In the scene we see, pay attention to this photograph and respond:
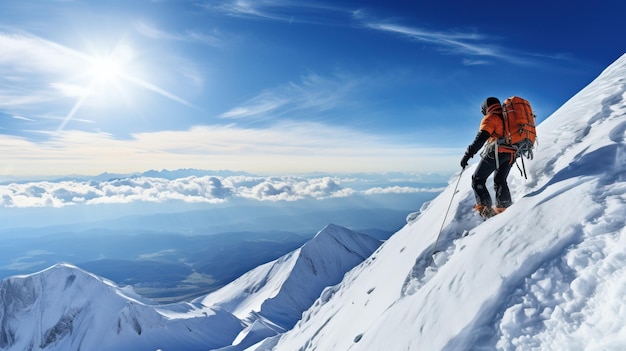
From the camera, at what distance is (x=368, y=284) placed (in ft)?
51.3

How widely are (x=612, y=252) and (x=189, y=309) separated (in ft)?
481

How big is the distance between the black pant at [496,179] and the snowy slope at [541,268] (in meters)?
0.69

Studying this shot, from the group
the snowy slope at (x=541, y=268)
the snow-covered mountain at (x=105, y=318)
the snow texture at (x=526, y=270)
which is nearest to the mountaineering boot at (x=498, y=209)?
the snow texture at (x=526, y=270)

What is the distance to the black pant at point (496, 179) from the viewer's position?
978 centimetres

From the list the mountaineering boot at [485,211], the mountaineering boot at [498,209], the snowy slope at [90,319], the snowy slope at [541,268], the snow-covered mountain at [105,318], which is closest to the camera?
the snowy slope at [541,268]

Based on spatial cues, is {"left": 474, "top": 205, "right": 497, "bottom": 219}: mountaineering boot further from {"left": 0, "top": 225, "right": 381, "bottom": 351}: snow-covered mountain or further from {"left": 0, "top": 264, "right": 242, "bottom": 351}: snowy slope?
{"left": 0, "top": 264, "right": 242, "bottom": 351}: snowy slope

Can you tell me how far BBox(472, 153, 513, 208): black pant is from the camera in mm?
9781

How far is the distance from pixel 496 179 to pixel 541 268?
4401 mm

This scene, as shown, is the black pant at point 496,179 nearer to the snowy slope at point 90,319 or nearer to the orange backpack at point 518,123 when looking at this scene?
the orange backpack at point 518,123

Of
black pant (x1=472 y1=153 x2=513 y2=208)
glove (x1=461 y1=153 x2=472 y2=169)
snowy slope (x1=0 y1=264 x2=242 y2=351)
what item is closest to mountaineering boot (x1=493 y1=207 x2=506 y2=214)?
black pant (x1=472 y1=153 x2=513 y2=208)

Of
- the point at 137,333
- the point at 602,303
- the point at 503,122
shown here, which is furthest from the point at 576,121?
the point at 137,333

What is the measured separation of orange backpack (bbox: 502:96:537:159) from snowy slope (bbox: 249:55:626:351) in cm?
109

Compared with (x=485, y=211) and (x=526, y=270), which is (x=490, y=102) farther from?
(x=526, y=270)

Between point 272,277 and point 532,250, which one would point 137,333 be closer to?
point 272,277
